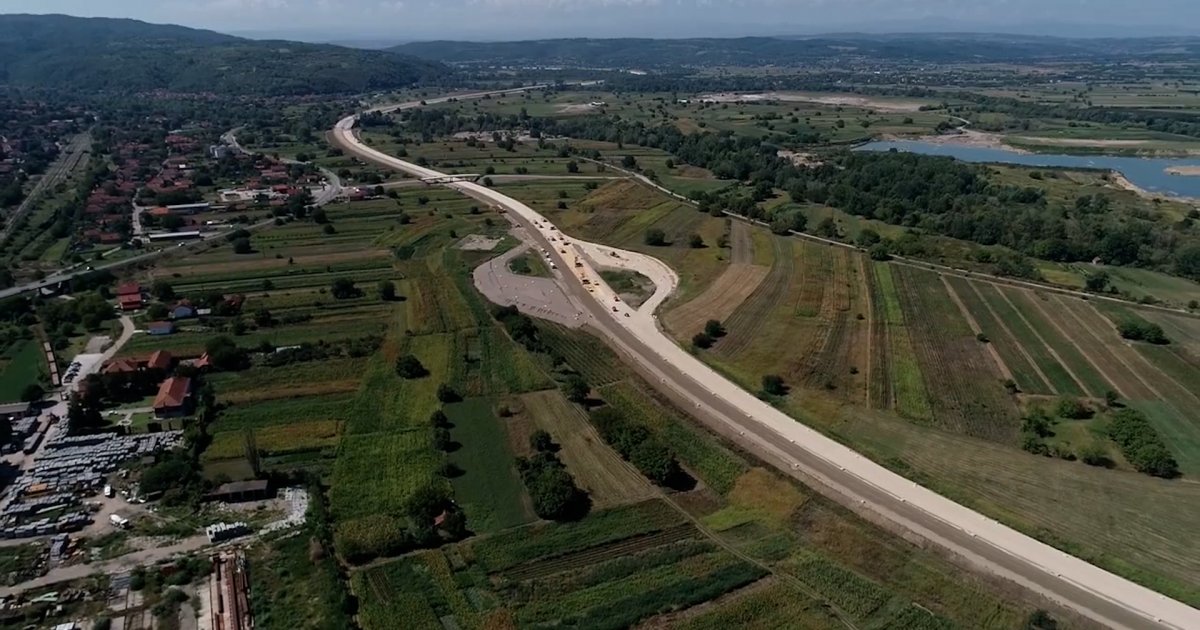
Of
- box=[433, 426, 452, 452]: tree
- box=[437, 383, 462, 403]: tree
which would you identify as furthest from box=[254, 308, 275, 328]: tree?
box=[433, 426, 452, 452]: tree

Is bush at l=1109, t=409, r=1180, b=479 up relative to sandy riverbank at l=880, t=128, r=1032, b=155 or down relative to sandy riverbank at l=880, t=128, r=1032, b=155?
down

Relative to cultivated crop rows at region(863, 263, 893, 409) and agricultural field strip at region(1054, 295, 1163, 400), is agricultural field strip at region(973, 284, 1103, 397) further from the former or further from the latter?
cultivated crop rows at region(863, 263, 893, 409)

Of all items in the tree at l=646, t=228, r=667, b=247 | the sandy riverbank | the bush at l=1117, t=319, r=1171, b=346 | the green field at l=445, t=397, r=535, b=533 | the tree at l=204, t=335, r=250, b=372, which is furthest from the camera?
the sandy riverbank

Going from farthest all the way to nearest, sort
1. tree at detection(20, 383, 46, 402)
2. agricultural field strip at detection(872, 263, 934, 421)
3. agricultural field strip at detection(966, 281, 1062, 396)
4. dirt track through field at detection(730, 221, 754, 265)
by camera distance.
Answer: dirt track through field at detection(730, 221, 754, 265), agricultural field strip at detection(966, 281, 1062, 396), tree at detection(20, 383, 46, 402), agricultural field strip at detection(872, 263, 934, 421)

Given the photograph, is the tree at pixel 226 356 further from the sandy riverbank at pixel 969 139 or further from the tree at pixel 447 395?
the sandy riverbank at pixel 969 139

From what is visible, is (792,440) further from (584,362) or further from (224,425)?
(224,425)

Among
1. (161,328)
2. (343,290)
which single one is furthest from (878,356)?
(161,328)
